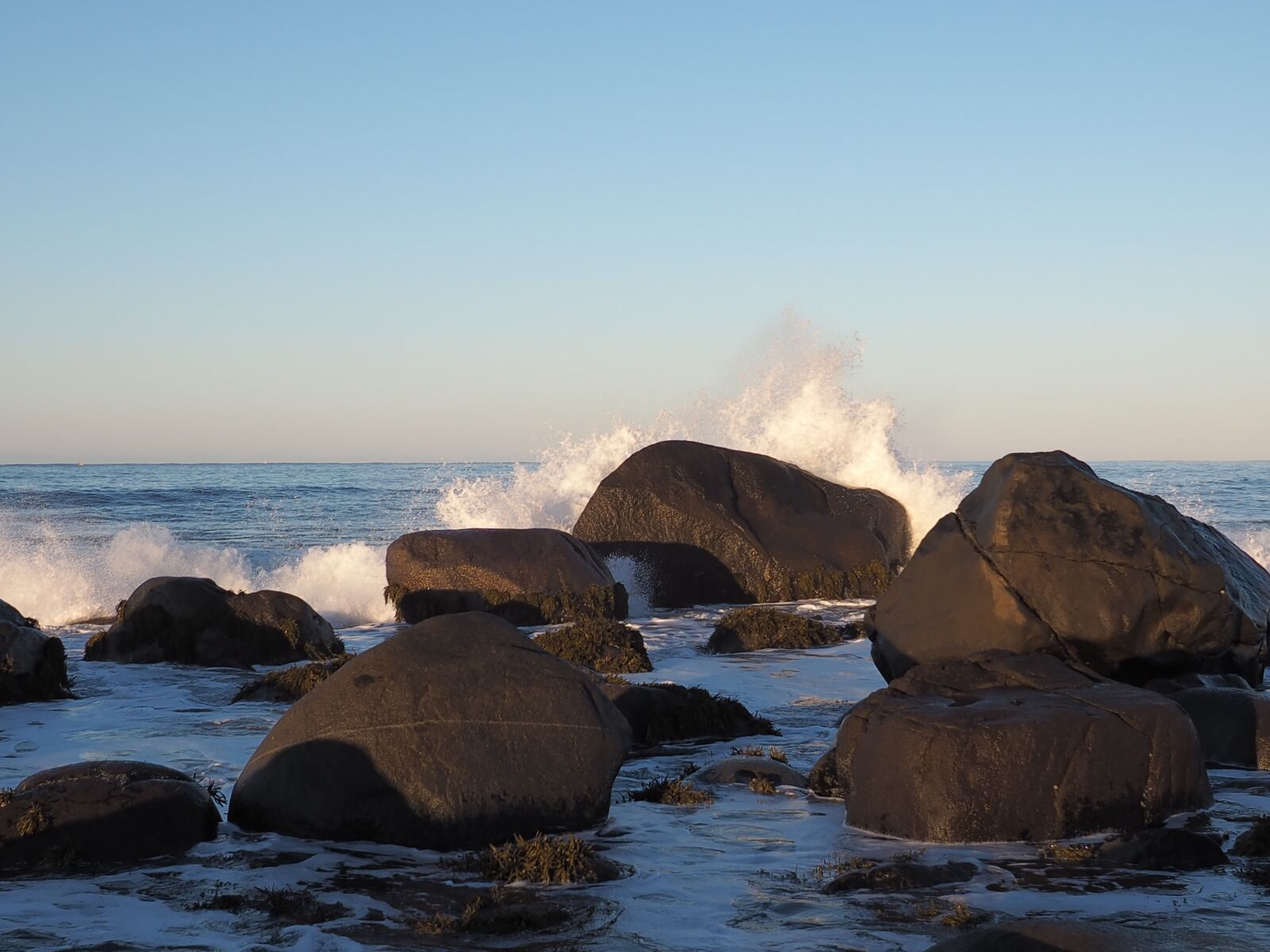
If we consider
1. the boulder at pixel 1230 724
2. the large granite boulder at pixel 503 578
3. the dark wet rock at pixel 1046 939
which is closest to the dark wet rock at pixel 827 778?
the boulder at pixel 1230 724

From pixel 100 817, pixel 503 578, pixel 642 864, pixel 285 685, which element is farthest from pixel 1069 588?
pixel 503 578

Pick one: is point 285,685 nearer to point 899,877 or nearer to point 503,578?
point 503,578

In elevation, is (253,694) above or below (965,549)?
below

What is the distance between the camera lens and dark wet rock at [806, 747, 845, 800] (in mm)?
6875

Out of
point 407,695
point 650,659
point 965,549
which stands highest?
point 965,549

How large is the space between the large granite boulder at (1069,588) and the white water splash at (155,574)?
9562mm

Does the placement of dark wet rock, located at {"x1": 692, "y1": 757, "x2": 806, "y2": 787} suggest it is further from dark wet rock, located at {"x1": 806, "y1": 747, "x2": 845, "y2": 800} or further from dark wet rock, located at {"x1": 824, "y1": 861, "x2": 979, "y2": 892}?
dark wet rock, located at {"x1": 824, "y1": 861, "x2": 979, "y2": 892}

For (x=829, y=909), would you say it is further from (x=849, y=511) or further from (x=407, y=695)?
(x=849, y=511)

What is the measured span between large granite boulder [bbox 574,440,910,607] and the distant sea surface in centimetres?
368

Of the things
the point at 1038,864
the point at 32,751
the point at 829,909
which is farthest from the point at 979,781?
the point at 32,751

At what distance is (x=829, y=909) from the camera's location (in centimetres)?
494

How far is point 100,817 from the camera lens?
220 inches

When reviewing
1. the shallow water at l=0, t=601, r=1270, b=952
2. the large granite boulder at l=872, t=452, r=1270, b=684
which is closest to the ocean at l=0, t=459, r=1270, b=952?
the shallow water at l=0, t=601, r=1270, b=952

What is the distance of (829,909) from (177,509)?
37185 millimetres
